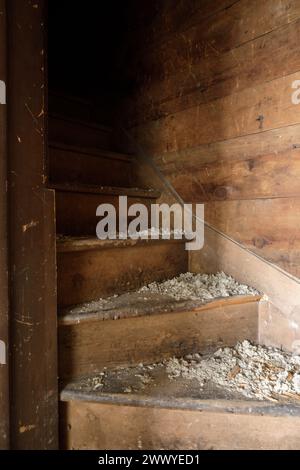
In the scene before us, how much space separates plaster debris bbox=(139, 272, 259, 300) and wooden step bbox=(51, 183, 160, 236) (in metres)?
0.37

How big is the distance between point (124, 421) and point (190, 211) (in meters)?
0.90

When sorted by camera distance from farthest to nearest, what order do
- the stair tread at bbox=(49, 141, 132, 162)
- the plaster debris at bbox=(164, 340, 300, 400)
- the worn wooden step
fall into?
the worn wooden step, the stair tread at bbox=(49, 141, 132, 162), the plaster debris at bbox=(164, 340, 300, 400)

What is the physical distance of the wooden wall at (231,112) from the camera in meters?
1.03

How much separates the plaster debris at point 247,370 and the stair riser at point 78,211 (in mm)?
632

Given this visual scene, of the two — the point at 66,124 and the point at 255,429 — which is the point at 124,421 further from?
the point at 66,124

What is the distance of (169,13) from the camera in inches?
58.0

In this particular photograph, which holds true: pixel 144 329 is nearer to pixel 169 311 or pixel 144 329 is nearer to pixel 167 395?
pixel 169 311

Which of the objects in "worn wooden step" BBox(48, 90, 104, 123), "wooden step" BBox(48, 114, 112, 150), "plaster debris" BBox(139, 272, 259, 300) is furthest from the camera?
"worn wooden step" BBox(48, 90, 104, 123)

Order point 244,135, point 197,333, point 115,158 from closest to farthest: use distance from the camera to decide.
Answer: point 197,333 → point 244,135 → point 115,158

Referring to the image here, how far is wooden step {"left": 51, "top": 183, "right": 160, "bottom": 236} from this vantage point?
1.15 meters

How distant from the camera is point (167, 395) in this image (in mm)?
800

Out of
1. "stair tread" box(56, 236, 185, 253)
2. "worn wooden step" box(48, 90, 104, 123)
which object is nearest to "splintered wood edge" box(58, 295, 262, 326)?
"stair tread" box(56, 236, 185, 253)

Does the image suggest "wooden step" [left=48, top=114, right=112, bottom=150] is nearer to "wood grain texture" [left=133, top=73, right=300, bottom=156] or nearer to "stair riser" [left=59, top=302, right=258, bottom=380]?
"wood grain texture" [left=133, top=73, right=300, bottom=156]
